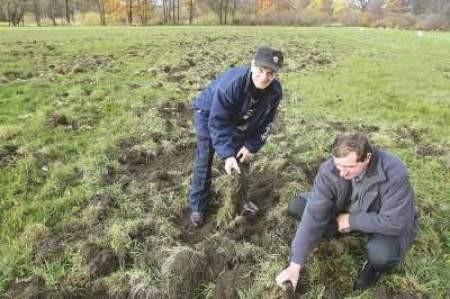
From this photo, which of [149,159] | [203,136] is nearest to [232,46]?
[149,159]


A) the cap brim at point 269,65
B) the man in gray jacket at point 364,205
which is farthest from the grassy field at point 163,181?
the cap brim at point 269,65

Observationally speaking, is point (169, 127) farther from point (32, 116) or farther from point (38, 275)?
point (38, 275)

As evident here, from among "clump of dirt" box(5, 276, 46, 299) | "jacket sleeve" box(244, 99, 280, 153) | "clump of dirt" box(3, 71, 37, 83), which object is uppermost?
"jacket sleeve" box(244, 99, 280, 153)

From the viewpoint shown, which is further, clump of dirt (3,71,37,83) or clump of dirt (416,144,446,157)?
clump of dirt (3,71,37,83)

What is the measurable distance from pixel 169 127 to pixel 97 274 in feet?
14.1

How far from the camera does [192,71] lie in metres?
13.3

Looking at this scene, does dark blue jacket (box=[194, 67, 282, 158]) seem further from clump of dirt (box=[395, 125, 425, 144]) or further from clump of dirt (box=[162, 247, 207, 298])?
clump of dirt (box=[395, 125, 425, 144])

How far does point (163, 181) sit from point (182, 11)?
5826cm

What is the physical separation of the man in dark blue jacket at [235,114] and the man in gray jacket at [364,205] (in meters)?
1.02

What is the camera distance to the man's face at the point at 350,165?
357 centimetres

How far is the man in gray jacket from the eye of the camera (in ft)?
12.0

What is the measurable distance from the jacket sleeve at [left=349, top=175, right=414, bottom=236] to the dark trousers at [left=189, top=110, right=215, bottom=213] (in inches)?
72.9

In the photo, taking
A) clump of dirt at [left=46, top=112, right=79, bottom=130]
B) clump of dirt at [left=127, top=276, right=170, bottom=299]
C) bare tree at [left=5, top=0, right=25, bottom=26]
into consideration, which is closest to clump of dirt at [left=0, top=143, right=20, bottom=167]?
clump of dirt at [left=46, top=112, right=79, bottom=130]

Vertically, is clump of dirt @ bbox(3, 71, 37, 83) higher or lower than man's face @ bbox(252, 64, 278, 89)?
lower
